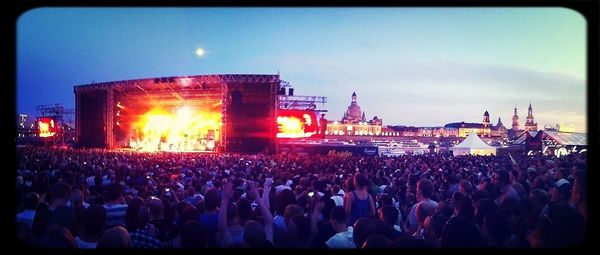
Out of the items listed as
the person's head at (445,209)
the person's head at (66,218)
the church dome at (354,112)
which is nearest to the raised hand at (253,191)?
the person's head at (66,218)

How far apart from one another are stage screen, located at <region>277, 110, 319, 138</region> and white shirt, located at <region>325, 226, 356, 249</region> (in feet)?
74.9

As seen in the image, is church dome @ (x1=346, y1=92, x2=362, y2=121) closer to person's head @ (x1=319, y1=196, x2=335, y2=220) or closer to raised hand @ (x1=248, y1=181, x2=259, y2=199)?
raised hand @ (x1=248, y1=181, x2=259, y2=199)

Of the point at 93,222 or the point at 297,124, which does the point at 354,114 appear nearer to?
the point at 297,124

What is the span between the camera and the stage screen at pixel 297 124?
87.6ft

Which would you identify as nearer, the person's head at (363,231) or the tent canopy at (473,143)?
the person's head at (363,231)

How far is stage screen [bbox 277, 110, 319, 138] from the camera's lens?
87.6 ft

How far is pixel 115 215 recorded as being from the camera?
478 cm

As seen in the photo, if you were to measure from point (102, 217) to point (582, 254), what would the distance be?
3719 mm

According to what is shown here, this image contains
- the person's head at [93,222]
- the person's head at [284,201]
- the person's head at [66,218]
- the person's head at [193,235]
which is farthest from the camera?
the person's head at [284,201]

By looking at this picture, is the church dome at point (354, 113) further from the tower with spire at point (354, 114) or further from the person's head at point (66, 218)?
the person's head at point (66, 218)

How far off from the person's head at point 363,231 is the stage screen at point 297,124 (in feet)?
75.5

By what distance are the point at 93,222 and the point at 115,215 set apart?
1.25 meters

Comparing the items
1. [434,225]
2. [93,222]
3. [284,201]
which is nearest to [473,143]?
[434,225]

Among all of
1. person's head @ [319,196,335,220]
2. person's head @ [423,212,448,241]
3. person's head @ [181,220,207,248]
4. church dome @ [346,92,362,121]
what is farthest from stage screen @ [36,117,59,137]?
church dome @ [346,92,362,121]
